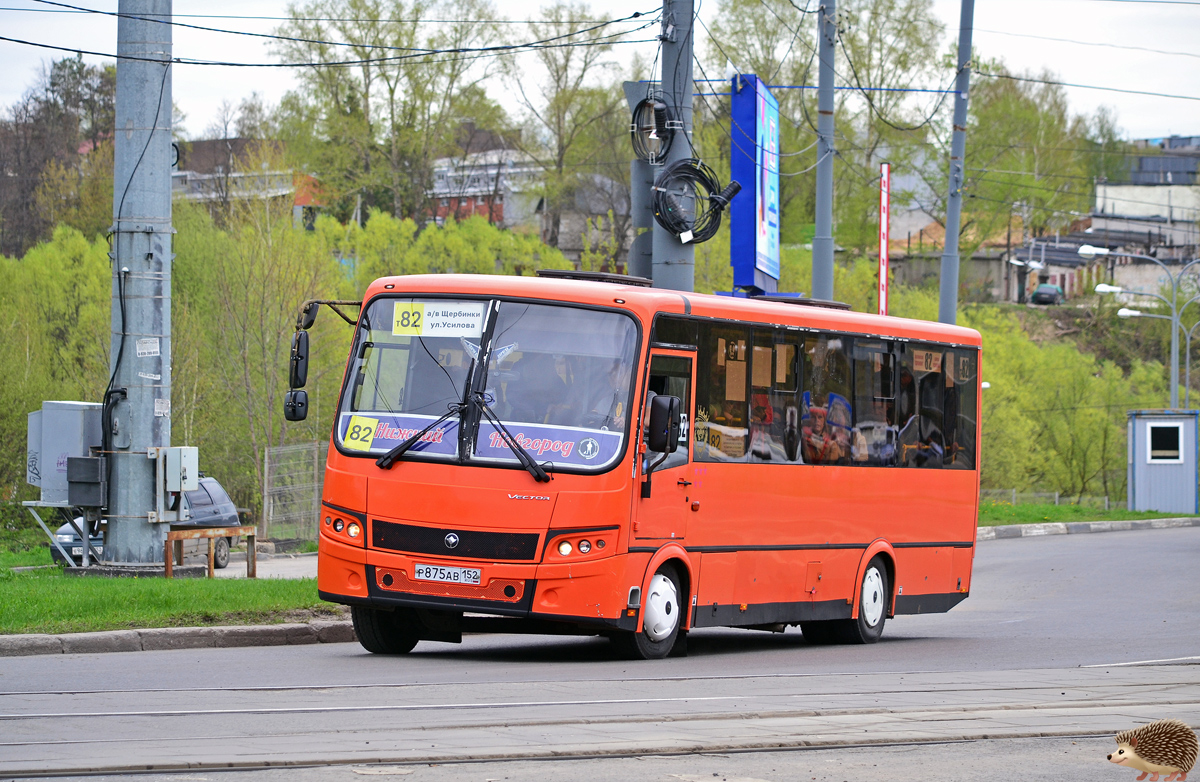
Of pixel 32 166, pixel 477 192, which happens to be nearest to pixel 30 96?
pixel 32 166

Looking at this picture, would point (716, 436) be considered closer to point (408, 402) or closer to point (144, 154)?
point (408, 402)

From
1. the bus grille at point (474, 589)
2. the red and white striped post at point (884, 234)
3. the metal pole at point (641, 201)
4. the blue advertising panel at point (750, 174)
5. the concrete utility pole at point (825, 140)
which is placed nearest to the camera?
the bus grille at point (474, 589)

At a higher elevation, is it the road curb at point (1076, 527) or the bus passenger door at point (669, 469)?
the bus passenger door at point (669, 469)

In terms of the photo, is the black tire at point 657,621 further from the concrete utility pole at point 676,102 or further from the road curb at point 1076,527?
the road curb at point 1076,527

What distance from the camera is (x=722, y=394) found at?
13.0 metres

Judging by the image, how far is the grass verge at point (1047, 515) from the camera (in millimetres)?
37500

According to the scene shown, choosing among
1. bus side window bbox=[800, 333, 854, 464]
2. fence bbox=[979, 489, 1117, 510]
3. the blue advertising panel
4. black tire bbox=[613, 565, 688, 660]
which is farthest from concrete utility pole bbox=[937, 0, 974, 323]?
fence bbox=[979, 489, 1117, 510]

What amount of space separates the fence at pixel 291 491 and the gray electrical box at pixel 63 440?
49.9 ft

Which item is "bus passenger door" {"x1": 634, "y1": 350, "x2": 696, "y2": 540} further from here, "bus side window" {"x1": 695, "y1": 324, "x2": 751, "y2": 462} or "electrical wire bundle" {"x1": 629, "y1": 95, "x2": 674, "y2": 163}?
"electrical wire bundle" {"x1": 629, "y1": 95, "x2": 674, "y2": 163}

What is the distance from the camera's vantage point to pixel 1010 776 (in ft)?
22.4

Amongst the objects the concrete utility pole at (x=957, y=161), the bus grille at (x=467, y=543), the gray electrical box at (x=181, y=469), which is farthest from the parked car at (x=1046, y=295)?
the bus grille at (x=467, y=543)

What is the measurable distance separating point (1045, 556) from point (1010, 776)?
22.4m

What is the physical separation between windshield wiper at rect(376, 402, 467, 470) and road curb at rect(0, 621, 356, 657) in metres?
2.33

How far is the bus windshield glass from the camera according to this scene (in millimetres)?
11312
